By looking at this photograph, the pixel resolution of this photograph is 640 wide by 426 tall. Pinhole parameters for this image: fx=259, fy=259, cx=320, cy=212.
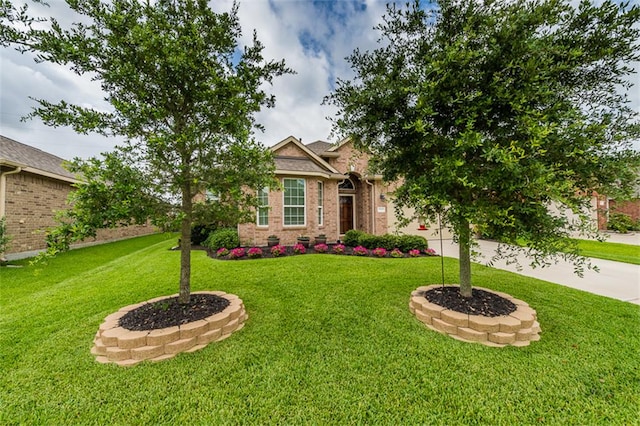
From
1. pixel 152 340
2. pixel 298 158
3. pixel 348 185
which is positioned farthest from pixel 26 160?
pixel 348 185

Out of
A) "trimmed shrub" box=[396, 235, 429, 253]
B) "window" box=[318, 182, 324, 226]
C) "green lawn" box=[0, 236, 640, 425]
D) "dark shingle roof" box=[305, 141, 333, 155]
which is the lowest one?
"green lawn" box=[0, 236, 640, 425]

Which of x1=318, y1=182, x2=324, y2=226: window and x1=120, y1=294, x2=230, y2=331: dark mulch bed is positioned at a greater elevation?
x1=318, y1=182, x2=324, y2=226: window

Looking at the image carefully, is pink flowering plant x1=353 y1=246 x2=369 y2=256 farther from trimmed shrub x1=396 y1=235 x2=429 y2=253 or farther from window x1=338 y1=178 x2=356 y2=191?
window x1=338 y1=178 x2=356 y2=191

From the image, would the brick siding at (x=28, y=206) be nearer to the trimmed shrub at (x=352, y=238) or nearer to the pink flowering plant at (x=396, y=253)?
the trimmed shrub at (x=352, y=238)

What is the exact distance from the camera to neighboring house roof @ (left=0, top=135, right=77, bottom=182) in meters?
9.18

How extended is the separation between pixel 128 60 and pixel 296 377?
432 centimetres

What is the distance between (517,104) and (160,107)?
446 cm

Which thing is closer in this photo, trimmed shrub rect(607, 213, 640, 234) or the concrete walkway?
trimmed shrub rect(607, 213, 640, 234)

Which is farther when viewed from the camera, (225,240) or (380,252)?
(225,240)

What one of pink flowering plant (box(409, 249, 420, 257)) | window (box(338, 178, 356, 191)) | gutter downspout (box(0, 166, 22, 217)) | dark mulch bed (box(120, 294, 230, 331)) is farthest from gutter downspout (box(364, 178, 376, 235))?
gutter downspout (box(0, 166, 22, 217))

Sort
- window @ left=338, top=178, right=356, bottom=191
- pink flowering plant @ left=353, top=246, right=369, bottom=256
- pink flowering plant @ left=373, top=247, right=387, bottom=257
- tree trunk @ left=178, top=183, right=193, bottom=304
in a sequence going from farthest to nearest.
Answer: window @ left=338, top=178, right=356, bottom=191 → pink flowering plant @ left=353, top=246, right=369, bottom=256 → pink flowering plant @ left=373, top=247, right=387, bottom=257 → tree trunk @ left=178, top=183, right=193, bottom=304

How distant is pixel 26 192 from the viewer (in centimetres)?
980

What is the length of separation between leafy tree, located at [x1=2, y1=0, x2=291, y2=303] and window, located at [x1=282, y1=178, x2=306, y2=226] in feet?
23.2

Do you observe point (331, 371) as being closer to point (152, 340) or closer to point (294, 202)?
point (152, 340)
